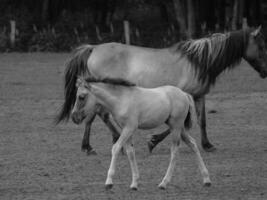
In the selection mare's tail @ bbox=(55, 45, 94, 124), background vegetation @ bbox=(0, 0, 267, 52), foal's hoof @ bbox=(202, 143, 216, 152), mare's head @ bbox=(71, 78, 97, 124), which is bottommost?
background vegetation @ bbox=(0, 0, 267, 52)

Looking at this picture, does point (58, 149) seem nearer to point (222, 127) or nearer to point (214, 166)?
point (214, 166)

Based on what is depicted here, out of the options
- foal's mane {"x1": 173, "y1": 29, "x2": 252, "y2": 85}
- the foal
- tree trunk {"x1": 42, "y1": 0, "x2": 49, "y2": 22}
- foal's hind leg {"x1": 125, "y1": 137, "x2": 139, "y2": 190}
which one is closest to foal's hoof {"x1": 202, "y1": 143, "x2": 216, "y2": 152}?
foal's mane {"x1": 173, "y1": 29, "x2": 252, "y2": 85}

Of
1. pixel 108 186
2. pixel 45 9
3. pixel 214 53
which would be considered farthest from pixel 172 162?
pixel 45 9

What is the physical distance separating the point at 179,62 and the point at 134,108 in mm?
3820

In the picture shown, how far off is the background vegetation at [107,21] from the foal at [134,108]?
27374mm

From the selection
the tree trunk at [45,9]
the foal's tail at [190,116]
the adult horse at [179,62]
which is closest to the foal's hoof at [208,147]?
the adult horse at [179,62]

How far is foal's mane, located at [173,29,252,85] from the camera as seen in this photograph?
13195 mm

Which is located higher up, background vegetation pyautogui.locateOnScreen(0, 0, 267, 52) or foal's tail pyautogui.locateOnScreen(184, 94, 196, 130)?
foal's tail pyautogui.locateOnScreen(184, 94, 196, 130)

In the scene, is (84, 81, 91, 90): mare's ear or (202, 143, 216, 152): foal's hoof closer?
(84, 81, 91, 90): mare's ear

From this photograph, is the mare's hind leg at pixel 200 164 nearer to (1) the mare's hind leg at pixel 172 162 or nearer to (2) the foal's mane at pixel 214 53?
(1) the mare's hind leg at pixel 172 162

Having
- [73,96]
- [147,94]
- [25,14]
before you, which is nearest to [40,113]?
[73,96]

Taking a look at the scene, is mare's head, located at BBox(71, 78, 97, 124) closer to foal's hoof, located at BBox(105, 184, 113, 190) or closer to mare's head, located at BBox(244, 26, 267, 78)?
foal's hoof, located at BBox(105, 184, 113, 190)

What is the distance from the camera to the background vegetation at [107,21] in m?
39.0

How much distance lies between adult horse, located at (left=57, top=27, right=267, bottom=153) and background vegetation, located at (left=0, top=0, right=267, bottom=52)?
78.0 feet
